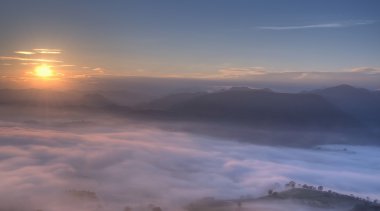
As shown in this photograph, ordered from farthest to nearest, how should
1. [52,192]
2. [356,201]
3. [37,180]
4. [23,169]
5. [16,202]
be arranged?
[23,169], [37,180], [52,192], [356,201], [16,202]

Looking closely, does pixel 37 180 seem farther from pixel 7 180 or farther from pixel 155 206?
pixel 155 206

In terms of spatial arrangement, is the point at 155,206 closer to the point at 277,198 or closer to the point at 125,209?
the point at 125,209

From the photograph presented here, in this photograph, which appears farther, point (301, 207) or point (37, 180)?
A: point (37, 180)

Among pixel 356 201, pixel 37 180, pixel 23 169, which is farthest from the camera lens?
pixel 23 169

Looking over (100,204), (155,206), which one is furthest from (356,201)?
(100,204)

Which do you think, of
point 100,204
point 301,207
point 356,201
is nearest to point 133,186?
point 100,204

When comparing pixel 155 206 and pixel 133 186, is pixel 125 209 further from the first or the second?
pixel 133 186

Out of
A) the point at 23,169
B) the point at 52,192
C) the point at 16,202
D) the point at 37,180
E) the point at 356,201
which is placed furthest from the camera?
the point at 23,169

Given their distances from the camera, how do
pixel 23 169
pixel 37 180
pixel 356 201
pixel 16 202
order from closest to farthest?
pixel 16 202 < pixel 356 201 < pixel 37 180 < pixel 23 169

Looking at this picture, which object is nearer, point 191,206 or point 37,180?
point 191,206
